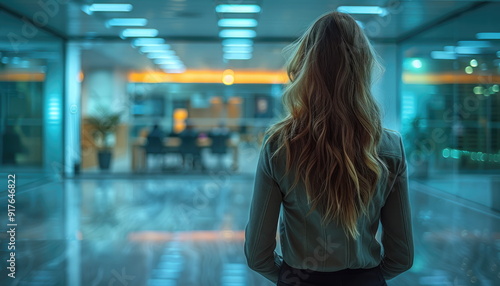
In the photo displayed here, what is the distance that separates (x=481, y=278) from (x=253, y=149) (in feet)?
29.2

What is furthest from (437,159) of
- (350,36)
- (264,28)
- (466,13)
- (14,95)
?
(350,36)

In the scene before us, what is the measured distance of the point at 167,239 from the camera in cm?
510

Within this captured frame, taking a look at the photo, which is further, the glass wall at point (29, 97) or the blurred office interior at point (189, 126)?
the glass wall at point (29, 97)

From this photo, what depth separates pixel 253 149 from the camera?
12516 millimetres

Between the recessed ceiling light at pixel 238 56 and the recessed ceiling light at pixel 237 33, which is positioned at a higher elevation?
the recessed ceiling light at pixel 237 33

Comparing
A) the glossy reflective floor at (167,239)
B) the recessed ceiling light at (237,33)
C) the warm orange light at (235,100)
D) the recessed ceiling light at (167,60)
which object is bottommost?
the glossy reflective floor at (167,239)

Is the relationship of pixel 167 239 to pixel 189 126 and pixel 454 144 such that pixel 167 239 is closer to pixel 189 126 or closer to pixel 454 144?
pixel 454 144

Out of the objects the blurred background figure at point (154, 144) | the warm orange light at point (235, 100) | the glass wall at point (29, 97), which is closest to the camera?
the glass wall at point (29, 97)

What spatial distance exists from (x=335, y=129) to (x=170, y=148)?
35.8 feet

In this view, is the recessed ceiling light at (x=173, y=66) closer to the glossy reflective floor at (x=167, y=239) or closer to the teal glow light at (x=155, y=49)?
the teal glow light at (x=155, y=49)

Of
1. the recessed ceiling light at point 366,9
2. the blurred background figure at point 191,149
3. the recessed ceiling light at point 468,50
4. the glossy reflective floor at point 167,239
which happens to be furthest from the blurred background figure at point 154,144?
the recessed ceiling light at point 468,50

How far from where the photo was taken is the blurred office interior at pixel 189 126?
14.8 ft

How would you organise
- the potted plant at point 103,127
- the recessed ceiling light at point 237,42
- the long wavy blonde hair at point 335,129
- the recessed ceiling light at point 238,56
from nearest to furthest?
the long wavy blonde hair at point 335,129, the recessed ceiling light at point 237,42, the recessed ceiling light at point 238,56, the potted plant at point 103,127

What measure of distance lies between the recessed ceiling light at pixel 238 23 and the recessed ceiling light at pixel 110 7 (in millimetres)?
1633
